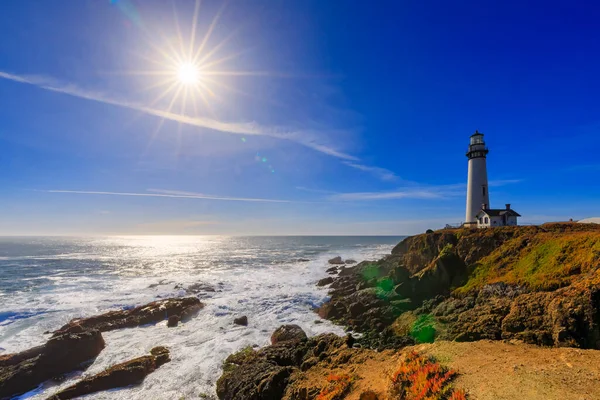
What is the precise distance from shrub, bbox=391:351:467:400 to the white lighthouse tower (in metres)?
32.4

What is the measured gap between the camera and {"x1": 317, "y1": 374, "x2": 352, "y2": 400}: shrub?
9.71 meters

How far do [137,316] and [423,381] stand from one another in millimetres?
26182

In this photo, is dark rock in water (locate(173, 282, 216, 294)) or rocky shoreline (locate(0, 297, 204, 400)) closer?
rocky shoreline (locate(0, 297, 204, 400))

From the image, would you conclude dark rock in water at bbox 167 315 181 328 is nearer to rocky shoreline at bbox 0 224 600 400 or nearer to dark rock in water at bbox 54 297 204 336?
rocky shoreline at bbox 0 224 600 400

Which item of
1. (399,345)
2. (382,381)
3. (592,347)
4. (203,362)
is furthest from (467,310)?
(203,362)

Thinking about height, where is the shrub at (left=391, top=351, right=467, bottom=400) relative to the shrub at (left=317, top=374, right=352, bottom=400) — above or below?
above

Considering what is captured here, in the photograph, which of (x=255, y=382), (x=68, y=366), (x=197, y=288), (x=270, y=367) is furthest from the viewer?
(x=197, y=288)

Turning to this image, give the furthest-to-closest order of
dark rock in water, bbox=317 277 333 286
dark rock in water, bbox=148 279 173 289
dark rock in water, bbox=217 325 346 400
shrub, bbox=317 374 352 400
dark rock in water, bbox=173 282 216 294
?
dark rock in water, bbox=148 279 173 289, dark rock in water, bbox=317 277 333 286, dark rock in water, bbox=173 282 216 294, dark rock in water, bbox=217 325 346 400, shrub, bbox=317 374 352 400

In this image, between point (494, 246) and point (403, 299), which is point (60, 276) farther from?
→ point (494, 246)

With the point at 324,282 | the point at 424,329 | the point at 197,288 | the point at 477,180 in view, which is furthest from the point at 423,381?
the point at 197,288

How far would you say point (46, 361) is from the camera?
16625 mm

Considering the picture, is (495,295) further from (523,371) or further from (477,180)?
(477,180)

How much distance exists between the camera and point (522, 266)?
19.3 m

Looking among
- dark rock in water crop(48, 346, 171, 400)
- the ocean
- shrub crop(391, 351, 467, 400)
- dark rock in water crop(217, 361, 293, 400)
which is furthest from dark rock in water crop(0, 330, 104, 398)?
shrub crop(391, 351, 467, 400)
